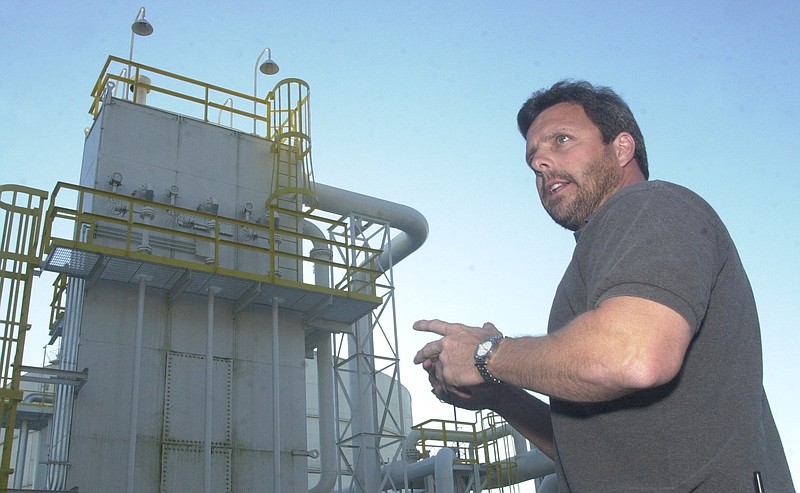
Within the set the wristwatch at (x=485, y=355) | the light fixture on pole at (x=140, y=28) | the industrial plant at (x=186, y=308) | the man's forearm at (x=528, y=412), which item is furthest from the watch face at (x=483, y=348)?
the light fixture on pole at (x=140, y=28)

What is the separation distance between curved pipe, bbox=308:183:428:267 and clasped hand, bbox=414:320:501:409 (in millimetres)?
15001

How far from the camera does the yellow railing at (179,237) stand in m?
12.3

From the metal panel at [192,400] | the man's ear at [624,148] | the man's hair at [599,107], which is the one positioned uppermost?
the metal panel at [192,400]

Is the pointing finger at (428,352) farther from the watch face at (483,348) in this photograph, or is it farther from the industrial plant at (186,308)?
the industrial plant at (186,308)

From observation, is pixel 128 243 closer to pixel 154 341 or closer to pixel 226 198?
pixel 154 341

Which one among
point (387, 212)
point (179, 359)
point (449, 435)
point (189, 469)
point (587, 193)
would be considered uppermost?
point (387, 212)

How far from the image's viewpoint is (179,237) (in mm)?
13945

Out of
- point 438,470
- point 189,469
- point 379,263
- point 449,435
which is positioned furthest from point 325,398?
point 449,435

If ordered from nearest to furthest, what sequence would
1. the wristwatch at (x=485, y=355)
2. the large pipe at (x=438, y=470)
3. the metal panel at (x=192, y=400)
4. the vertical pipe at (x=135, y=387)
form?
the wristwatch at (x=485, y=355) < the vertical pipe at (x=135, y=387) < the metal panel at (x=192, y=400) < the large pipe at (x=438, y=470)

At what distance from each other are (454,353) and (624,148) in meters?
0.89

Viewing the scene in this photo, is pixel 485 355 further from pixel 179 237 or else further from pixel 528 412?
pixel 179 237

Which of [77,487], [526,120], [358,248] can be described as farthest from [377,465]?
[526,120]

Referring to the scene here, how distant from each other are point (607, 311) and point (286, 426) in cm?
1285

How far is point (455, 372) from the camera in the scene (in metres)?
2.06
